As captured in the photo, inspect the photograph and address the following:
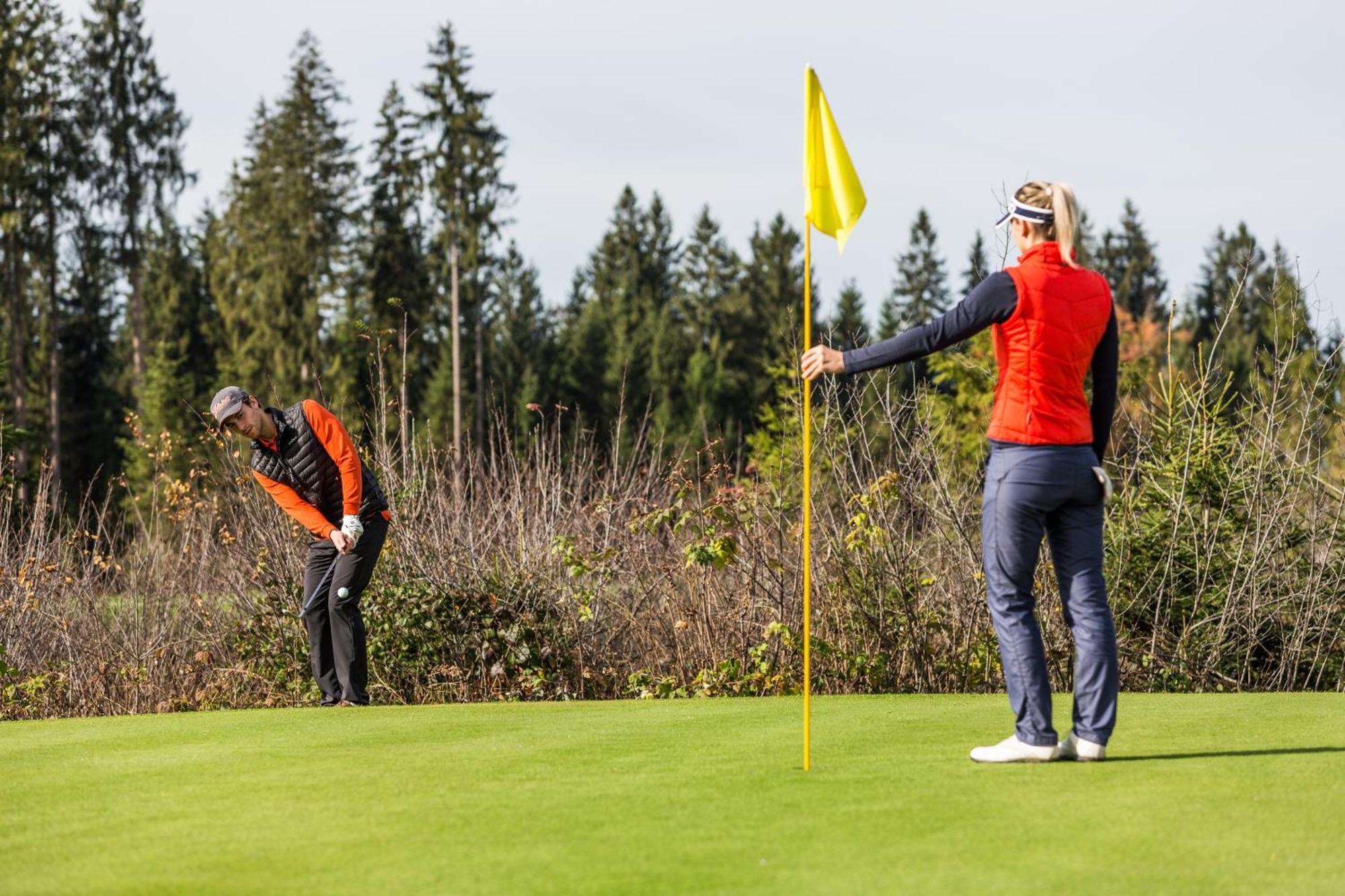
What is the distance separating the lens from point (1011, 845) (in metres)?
4.05

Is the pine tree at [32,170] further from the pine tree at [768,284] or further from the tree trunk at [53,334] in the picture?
the pine tree at [768,284]

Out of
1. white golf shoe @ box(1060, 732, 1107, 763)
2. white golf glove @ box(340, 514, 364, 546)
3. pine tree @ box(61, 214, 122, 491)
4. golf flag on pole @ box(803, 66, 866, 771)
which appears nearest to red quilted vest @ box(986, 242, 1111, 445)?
golf flag on pole @ box(803, 66, 866, 771)

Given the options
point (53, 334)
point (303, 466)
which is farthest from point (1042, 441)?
point (53, 334)

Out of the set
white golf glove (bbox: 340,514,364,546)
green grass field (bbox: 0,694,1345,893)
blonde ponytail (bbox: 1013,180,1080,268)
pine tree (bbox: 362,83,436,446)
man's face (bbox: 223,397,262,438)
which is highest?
pine tree (bbox: 362,83,436,446)

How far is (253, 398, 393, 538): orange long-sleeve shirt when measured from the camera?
312 inches

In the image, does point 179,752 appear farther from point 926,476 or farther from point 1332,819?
point 926,476

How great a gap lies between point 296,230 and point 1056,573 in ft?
144

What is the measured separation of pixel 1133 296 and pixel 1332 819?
9189 cm


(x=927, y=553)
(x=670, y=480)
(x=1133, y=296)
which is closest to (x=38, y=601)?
(x=670, y=480)

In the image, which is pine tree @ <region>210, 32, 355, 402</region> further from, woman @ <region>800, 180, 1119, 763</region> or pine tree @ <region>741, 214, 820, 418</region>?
woman @ <region>800, 180, 1119, 763</region>

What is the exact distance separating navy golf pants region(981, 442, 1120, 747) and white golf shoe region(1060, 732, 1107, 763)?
28 mm

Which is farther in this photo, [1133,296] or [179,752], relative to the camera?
[1133,296]

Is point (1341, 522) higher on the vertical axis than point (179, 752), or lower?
higher

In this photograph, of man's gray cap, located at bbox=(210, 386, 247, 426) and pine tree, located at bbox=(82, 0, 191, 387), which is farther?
pine tree, located at bbox=(82, 0, 191, 387)
